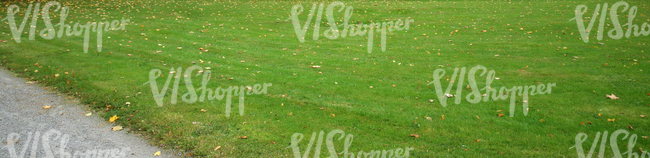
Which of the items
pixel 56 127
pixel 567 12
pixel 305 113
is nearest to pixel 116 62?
pixel 56 127

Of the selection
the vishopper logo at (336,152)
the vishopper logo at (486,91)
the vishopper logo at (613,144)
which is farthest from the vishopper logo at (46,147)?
the vishopper logo at (613,144)

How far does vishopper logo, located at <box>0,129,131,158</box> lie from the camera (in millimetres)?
5761

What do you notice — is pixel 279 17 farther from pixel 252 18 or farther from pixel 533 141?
pixel 533 141

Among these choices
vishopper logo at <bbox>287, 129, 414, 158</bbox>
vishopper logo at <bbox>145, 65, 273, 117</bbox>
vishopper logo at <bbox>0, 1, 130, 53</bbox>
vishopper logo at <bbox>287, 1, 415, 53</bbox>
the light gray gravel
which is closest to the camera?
vishopper logo at <bbox>287, 129, 414, 158</bbox>

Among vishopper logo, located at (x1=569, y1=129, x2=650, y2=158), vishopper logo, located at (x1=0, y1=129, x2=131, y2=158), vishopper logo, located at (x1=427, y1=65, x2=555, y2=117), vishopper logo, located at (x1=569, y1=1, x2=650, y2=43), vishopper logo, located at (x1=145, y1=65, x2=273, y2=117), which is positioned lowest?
vishopper logo, located at (x1=569, y1=129, x2=650, y2=158)

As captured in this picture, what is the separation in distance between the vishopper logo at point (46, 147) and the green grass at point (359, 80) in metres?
0.72

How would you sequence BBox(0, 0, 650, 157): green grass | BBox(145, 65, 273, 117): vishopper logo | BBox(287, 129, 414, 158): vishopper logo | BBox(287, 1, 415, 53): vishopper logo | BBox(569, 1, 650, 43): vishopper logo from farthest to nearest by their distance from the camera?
BBox(287, 1, 415, 53): vishopper logo → BBox(569, 1, 650, 43): vishopper logo → BBox(145, 65, 273, 117): vishopper logo → BBox(0, 0, 650, 157): green grass → BBox(287, 129, 414, 158): vishopper logo

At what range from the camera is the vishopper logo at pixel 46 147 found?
18.9 ft

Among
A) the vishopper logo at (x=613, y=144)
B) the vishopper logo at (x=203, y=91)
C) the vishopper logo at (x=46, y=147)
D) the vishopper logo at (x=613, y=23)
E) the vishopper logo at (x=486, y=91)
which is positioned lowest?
the vishopper logo at (x=613, y=144)

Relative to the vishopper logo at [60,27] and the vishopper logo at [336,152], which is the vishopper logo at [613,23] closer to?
the vishopper logo at [336,152]

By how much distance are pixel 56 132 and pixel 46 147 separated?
57 cm

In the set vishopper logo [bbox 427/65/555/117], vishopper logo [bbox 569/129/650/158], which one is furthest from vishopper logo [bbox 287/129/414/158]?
vishopper logo [bbox 569/129/650/158]

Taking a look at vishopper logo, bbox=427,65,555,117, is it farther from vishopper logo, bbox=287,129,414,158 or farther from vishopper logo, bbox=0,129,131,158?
vishopper logo, bbox=0,129,131,158

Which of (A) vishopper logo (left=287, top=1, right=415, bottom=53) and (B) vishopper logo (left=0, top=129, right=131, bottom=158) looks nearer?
(B) vishopper logo (left=0, top=129, right=131, bottom=158)
